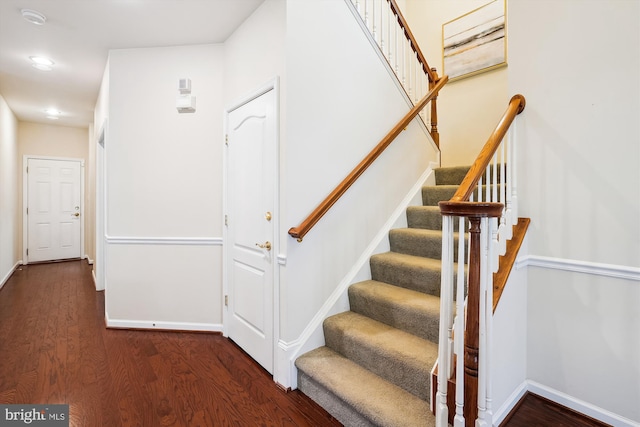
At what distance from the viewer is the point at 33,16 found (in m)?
2.40

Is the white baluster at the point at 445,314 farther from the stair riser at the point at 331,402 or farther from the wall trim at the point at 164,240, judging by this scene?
the wall trim at the point at 164,240

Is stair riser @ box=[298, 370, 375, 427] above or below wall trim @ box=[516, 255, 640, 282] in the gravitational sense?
below

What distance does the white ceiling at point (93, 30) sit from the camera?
2.30 meters

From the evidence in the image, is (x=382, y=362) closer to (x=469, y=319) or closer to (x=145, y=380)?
(x=469, y=319)

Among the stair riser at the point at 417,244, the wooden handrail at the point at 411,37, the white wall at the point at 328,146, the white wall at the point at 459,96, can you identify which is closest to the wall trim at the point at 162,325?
the white wall at the point at 328,146

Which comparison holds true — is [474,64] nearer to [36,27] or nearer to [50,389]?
[36,27]

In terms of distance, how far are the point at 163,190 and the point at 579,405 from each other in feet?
10.9

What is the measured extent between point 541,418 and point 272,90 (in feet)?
7.95

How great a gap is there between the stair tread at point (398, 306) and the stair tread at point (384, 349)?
0.04 m

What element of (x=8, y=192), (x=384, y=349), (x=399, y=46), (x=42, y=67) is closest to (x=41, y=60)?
(x=42, y=67)

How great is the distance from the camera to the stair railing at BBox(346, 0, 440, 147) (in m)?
2.55

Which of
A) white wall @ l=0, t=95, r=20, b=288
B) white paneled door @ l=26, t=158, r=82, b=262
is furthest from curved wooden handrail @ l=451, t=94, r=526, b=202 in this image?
white paneled door @ l=26, t=158, r=82, b=262

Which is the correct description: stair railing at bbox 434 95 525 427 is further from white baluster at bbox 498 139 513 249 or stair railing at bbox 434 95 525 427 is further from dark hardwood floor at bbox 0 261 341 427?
dark hardwood floor at bbox 0 261 341 427

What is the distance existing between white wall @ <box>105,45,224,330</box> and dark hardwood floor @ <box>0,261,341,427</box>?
11.6 inches
